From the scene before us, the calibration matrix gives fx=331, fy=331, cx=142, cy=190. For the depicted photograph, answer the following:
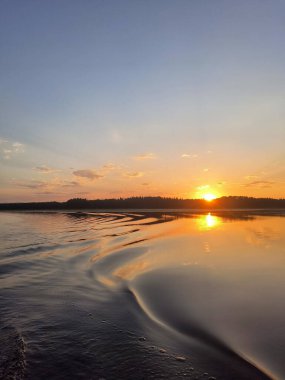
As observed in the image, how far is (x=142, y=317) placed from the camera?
7.65 m

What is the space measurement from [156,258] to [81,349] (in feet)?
33.4

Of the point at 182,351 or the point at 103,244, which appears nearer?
the point at 182,351

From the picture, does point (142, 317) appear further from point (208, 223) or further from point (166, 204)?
point (166, 204)

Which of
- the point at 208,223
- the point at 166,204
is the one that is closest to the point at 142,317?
the point at 208,223

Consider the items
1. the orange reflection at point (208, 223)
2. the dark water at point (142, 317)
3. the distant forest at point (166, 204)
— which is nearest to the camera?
the dark water at point (142, 317)

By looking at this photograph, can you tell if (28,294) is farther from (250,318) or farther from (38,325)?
(250,318)

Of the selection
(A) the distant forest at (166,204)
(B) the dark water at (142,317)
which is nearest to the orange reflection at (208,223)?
(B) the dark water at (142,317)

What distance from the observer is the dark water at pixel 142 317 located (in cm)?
523

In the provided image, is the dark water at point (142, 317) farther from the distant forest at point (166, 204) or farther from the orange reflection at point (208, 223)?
the distant forest at point (166, 204)

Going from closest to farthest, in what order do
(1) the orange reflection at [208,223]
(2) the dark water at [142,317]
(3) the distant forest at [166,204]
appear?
(2) the dark water at [142,317] → (1) the orange reflection at [208,223] → (3) the distant forest at [166,204]

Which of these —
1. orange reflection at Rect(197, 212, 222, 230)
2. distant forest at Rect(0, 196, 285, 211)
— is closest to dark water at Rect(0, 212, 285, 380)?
orange reflection at Rect(197, 212, 222, 230)

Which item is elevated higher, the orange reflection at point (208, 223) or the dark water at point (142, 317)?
the orange reflection at point (208, 223)

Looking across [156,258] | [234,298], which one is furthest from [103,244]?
[234,298]

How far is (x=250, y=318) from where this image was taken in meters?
7.46
